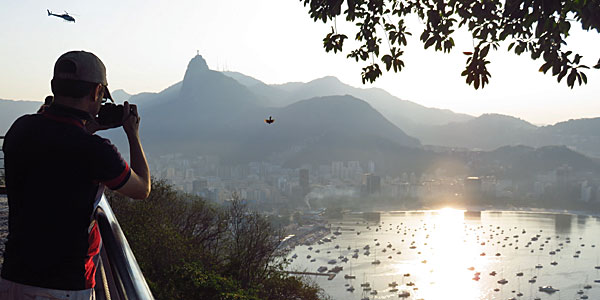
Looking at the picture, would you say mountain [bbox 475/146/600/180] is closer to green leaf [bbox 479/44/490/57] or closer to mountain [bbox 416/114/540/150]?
mountain [bbox 416/114/540/150]

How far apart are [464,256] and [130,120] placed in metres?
34.7

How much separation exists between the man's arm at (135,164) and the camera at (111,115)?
0.03 ft

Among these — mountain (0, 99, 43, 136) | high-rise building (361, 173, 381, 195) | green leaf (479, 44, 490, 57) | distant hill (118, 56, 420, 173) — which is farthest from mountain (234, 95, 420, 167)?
green leaf (479, 44, 490, 57)

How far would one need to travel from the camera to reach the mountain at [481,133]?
9394 cm

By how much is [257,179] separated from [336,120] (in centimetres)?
2053

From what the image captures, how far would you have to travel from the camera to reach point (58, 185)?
30.8 inches

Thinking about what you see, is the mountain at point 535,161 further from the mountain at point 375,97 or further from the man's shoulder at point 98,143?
the man's shoulder at point 98,143

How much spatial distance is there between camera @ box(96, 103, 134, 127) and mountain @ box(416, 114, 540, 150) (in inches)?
3858

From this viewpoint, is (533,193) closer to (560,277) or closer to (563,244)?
(563,244)

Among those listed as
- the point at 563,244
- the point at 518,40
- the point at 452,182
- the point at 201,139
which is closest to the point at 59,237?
the point at 518,40

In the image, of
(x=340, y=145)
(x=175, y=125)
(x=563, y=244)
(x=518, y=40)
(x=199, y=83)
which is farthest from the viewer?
(x=199, y=83)

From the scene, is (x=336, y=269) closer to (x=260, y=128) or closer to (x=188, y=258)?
(x=188, y=258)

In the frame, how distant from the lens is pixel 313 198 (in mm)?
56719

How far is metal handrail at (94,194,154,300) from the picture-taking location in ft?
2.53
